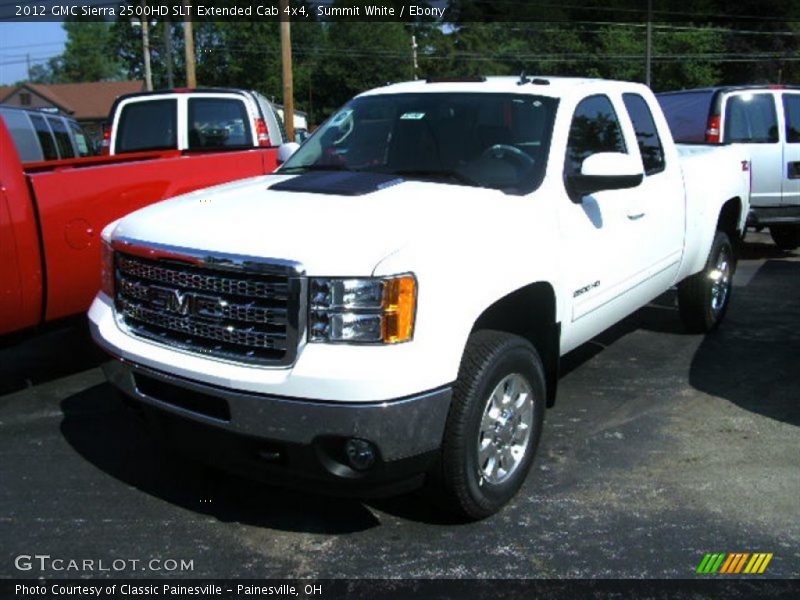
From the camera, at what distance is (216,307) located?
3.25 meters

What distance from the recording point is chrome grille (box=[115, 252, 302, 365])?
3.08 meters

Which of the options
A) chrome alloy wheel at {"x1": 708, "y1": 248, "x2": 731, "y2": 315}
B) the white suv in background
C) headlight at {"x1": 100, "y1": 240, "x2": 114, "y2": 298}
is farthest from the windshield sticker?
the white suv in background

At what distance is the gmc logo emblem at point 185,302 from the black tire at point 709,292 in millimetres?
4296

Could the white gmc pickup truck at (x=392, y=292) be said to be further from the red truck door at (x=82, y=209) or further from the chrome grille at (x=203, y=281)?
the red truck door at (x=82, y=209)

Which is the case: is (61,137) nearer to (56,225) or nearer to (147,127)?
(147,127)

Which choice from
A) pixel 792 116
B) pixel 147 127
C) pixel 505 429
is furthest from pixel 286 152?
pixel 792 116

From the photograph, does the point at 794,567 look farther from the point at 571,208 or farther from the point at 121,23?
the point at 121,23

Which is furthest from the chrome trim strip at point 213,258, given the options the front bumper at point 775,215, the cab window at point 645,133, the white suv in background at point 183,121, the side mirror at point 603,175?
the front bumper at point 775,215

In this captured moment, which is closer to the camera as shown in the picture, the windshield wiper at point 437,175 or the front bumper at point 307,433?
the front bumper at point 307,433

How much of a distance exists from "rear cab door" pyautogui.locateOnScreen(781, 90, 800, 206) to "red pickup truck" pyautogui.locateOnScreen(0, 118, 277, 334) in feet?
24.6

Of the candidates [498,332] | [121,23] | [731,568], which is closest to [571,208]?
[498,332]

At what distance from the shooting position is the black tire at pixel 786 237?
1070 centimetres

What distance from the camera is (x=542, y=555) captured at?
3.38 metres

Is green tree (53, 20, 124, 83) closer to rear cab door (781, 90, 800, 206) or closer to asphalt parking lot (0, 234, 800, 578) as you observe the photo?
rear cab door (781, 90, 800, 206)
